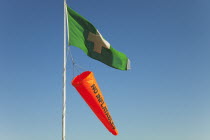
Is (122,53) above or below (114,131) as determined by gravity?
above

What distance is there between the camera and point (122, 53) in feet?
58.6

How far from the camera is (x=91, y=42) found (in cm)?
1702

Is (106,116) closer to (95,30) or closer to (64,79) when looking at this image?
(64,79)

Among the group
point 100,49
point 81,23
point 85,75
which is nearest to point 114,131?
point 85,75

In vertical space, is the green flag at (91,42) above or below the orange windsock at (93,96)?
above

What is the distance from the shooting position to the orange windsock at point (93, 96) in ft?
49.5

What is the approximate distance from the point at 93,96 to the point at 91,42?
311 centimetres

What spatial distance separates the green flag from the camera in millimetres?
16641

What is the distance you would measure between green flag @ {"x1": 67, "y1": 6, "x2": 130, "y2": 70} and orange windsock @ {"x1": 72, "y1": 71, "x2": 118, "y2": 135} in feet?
5.84

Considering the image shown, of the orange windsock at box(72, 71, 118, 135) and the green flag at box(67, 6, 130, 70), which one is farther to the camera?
the green flag at box(67, 6, 130, 70)

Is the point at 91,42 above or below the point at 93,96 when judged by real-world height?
above

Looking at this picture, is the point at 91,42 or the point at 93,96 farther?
the point at 91,42

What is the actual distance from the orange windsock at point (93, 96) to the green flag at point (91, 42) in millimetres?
1780

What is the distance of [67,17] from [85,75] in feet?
10.2
